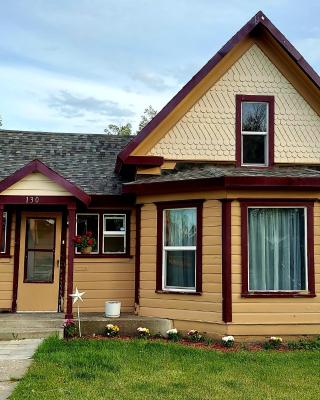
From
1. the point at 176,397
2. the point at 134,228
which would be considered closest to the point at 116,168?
the point at 134,228

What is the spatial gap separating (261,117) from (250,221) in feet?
9.25

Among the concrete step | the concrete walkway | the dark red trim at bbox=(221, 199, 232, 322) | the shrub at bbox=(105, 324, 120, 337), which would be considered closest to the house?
the dark red trim at bbox=(221, 199, 232, 322)

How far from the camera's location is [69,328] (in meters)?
9.62

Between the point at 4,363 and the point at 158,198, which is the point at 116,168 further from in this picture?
the point at 4,363

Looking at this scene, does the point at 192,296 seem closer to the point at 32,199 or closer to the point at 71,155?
the point at 32,199

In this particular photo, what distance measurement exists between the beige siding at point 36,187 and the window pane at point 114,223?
1924 mm

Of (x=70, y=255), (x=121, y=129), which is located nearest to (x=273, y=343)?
(x=70, y=255)

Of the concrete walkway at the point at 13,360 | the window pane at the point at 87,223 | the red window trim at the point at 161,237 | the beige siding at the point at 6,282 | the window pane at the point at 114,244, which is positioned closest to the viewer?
the concrete walkway at the point at 13,360

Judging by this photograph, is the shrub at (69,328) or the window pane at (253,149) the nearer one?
→ the shrub at (69,328)

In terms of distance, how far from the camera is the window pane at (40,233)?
11766mm

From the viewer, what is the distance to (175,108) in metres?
11.2

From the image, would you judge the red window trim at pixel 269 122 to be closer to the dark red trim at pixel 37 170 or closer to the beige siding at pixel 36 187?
the dark red trim at pixel 37 170

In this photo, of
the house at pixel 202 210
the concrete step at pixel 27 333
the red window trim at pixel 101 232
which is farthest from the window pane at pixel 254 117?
the concrete step at pixel 27 333

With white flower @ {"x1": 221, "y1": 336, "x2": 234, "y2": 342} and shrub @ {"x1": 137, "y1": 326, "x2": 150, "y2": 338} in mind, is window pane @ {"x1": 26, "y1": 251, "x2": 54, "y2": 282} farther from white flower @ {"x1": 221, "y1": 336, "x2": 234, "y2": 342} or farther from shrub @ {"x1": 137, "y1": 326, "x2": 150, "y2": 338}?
white flower @ {"x1": 221, "y1": 336, "x2": 234, "y2": 342}
